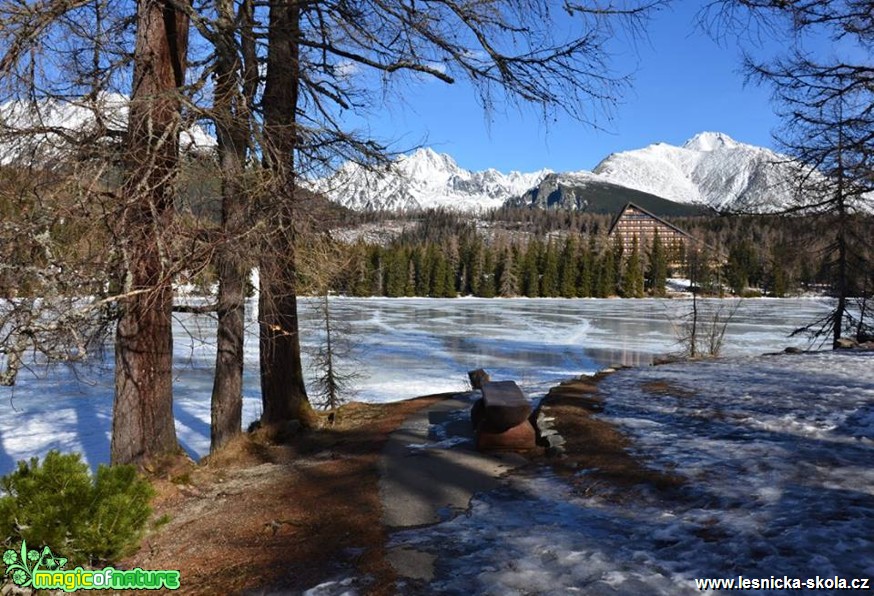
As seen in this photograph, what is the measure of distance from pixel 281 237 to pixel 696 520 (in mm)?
3960

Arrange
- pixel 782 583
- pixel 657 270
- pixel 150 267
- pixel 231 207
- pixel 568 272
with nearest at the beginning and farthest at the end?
pixel 782 583
pixel 150 267
pixel 231 207
pixel 568 272
pixel 657 270

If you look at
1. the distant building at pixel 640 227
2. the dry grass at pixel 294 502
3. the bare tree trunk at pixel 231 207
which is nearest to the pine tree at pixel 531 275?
the distant building at pixel 640 227

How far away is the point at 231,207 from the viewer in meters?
4.70

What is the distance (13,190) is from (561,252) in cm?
8098

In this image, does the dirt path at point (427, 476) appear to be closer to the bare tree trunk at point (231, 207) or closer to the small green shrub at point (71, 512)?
the small green shrub at point (71, 512)

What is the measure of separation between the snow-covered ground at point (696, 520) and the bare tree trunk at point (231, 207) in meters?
2.66

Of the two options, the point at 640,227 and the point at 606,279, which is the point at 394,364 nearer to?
the point at 606,279

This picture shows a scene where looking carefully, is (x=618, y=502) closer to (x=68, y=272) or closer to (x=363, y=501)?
(x=363, y=501)

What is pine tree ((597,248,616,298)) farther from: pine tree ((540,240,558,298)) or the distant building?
the distant building

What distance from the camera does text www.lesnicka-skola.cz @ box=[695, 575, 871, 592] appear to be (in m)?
2.92

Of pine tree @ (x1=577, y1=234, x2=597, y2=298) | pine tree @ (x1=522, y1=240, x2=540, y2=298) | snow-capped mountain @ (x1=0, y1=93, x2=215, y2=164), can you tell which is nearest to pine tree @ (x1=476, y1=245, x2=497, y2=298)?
pine tree @ (x1=522, y1=240, x2=540, y2=298)

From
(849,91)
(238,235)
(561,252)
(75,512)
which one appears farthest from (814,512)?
(561,252)

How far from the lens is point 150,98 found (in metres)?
4.20


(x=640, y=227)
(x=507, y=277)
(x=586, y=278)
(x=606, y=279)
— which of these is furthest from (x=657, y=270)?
(x=640, y=227)
